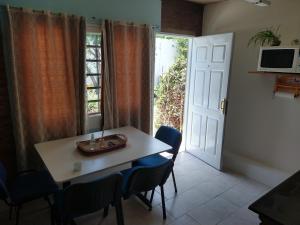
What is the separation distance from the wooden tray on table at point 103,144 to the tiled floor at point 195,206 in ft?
2.49

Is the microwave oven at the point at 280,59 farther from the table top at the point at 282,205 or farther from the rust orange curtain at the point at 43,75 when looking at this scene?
the rust orange curtain at the point at 43,75

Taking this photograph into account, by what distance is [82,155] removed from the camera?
2182 mm

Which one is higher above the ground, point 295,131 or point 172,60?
point 172,60

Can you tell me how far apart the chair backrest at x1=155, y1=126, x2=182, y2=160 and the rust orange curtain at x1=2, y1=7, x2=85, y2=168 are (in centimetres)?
104

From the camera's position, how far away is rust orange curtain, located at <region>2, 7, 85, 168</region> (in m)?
2.22

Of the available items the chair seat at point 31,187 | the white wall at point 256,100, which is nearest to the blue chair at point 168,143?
the chair seat at point 31,187

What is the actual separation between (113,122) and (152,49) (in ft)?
3.84

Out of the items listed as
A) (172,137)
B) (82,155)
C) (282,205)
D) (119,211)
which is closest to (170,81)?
(172,137)

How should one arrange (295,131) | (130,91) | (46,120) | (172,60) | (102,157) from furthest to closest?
(172,60) → (130,91) → (295,131) → (46,120) → (102,157)

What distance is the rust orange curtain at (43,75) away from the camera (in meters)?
2.22

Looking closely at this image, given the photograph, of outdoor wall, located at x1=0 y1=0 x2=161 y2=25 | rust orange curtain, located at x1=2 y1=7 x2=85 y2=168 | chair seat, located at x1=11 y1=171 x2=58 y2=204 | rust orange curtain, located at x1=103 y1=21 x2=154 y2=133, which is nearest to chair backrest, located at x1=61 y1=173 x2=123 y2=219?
chair seat, located at x1=11 y1=171 x2=58 y2=204

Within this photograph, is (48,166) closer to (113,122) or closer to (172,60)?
(113,122)

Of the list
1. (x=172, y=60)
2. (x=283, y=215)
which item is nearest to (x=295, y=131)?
(x=283, y=215)

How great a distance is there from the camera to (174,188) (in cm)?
290
